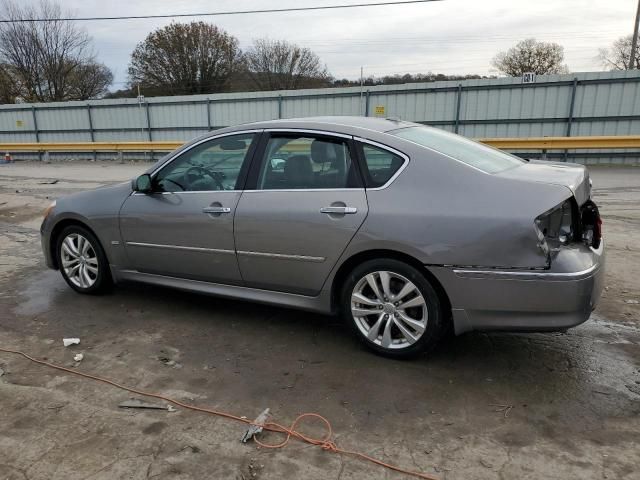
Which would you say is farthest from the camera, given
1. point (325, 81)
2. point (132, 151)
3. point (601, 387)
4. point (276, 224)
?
point (325, 81)

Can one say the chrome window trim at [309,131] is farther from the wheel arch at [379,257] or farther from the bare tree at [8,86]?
the bare tree at [8,86]

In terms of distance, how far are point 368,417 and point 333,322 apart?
143 centimetres

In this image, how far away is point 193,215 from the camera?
4.10 metres

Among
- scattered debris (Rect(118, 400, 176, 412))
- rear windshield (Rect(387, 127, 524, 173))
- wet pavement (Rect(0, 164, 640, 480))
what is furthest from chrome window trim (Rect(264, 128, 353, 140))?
scattered debris (Rect(118, 400, 176, 412))

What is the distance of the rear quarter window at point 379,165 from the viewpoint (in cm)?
341

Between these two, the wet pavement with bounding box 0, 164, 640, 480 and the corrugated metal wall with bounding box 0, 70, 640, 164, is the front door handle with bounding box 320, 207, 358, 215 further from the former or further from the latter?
the corrugated metal wall with bounding box 0, 70, 640, 164

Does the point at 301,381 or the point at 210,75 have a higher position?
the point at 210,75

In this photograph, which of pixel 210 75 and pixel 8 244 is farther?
pixel 210 75

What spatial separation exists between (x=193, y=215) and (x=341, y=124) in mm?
1399

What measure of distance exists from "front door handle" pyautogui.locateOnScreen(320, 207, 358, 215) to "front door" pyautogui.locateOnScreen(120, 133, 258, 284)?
82cm

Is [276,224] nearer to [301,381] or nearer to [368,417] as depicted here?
[301,381]

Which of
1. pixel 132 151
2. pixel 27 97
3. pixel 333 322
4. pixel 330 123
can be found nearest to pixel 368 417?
pixel 333 322

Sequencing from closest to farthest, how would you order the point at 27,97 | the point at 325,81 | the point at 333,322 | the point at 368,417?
the point at 368,417 < the point at 333,322 < the point at 27,97 < the point at 325,81

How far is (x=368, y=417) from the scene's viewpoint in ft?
9.44
